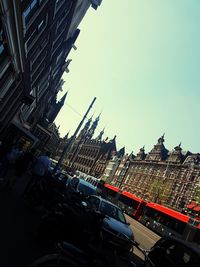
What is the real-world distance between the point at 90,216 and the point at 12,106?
1369cm

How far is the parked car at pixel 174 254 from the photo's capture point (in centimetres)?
619

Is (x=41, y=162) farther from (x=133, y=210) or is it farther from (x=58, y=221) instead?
(x=133, y=210)

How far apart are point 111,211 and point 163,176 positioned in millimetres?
49757

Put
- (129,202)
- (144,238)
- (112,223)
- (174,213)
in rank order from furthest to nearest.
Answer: (129,202)
(174,213)
(144,238)
(112,223)

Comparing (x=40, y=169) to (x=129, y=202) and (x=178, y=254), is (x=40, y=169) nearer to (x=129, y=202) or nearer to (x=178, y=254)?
(x=178, y=254)

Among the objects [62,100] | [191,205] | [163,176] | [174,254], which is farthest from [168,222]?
[62,100]

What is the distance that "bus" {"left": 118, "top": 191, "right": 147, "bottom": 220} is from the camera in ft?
126

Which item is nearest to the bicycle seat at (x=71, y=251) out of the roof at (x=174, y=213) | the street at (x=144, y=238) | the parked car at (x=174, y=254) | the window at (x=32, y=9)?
the parked car at (x=174, y=254)

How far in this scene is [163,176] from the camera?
5950 cm

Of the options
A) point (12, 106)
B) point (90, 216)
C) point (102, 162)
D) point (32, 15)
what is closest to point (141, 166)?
point (102, 162)

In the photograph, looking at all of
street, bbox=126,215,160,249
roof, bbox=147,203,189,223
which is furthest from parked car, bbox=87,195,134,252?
roof, bbox=147,203,189,223

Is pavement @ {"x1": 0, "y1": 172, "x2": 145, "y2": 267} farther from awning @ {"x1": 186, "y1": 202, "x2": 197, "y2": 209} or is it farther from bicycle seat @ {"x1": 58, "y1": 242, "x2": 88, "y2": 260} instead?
awning @ {"x1": 186, "y1": 202, "x2": 197, "y2": 209}

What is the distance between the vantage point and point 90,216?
641 centimetres

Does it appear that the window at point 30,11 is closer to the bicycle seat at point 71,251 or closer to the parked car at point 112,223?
the parked car at point 112,223
